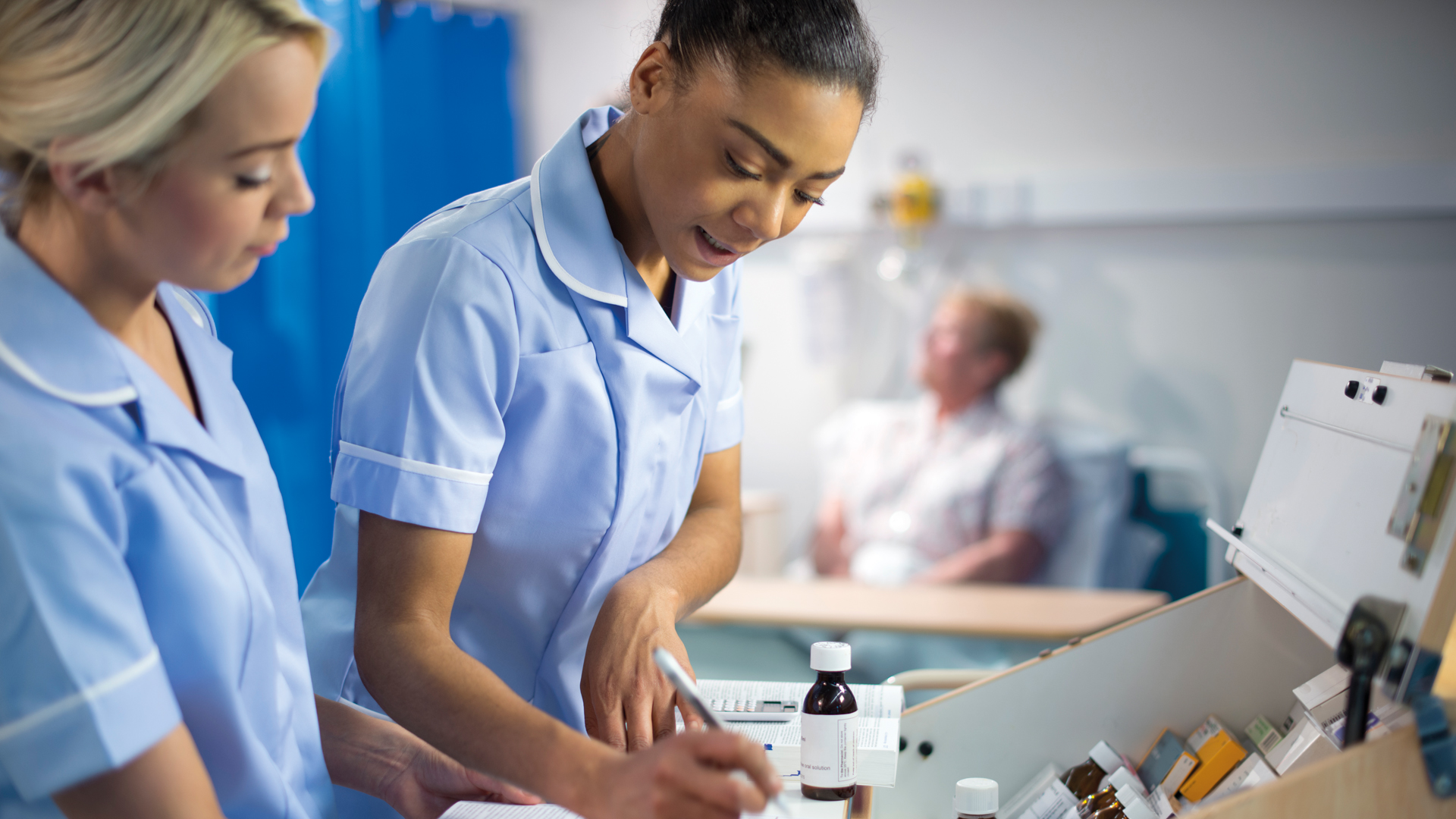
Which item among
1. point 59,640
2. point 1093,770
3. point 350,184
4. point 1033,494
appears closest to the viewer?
point 59,640

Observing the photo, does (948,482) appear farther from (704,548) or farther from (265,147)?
(265,147)

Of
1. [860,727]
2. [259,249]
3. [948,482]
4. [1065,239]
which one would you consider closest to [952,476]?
[948,482]

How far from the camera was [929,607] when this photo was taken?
107 inches

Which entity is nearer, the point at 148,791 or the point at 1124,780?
the point at 148,791

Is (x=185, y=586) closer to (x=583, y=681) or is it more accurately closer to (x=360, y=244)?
(x=583, y=681)

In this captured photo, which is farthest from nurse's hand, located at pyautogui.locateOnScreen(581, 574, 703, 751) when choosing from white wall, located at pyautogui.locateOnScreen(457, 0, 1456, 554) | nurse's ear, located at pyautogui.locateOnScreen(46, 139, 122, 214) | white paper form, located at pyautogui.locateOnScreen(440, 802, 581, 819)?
white wall, located at pyautogui.locateOnScreen(457, 0, 1456, 554)

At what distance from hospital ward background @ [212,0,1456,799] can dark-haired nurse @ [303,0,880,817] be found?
5.87 feet

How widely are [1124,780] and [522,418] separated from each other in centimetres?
79

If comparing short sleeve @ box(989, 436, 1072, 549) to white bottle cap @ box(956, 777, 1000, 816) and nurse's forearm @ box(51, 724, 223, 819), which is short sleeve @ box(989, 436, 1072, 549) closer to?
white bottle cap @ box(956, 777, 1000, 816)

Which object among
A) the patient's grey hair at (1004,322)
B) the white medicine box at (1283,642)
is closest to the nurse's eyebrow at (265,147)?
the white medicine box at (1283,642)

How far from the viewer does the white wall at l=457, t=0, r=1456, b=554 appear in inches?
130

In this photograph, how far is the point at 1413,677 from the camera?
73cm

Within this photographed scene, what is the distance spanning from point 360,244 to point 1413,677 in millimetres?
3415

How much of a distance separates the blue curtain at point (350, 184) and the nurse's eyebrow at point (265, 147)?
9.08ft
